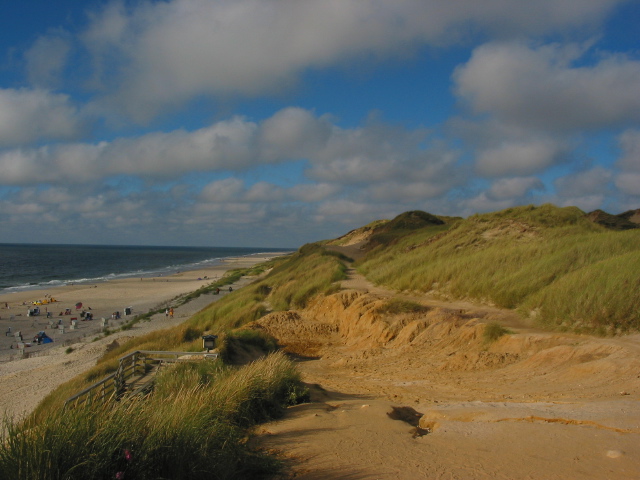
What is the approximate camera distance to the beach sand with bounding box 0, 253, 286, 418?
55.9ft

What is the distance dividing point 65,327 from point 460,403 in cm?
3267

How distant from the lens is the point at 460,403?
26.4ft

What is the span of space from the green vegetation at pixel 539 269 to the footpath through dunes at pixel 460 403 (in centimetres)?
77

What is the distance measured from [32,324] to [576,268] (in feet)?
119

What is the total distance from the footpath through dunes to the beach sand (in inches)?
166

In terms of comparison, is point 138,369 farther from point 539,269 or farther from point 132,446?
point 539,269

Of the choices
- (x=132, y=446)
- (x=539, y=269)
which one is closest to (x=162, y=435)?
(x=132, y=446)

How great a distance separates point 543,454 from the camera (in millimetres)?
5191

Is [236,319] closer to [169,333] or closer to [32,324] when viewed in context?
[169,333]

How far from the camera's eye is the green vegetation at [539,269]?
11680 millimetres

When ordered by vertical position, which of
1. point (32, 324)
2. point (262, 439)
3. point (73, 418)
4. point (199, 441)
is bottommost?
point (32, 324)

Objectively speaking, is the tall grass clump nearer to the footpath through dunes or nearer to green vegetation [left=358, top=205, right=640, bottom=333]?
the footpath through dunes

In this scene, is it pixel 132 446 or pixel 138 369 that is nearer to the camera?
pixel 132 446

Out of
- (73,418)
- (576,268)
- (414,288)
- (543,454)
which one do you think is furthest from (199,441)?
(414,288)
